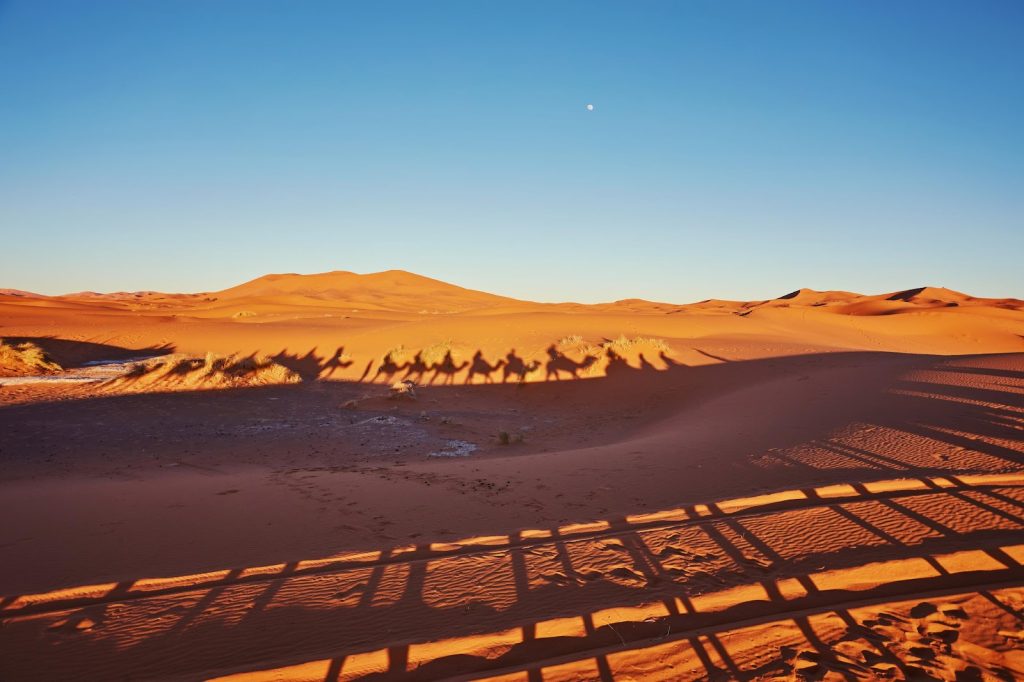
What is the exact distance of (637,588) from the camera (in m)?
4.73

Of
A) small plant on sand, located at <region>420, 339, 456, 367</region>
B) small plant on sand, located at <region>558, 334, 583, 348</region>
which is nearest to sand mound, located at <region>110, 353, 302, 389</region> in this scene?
small plant on sand, located at <region>420, 339, 456, 367</region>

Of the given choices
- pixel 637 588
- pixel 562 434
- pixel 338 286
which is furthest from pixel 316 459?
pixel 338 286

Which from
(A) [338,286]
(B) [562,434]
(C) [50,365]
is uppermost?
(A) [338,286]

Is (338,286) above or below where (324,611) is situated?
above

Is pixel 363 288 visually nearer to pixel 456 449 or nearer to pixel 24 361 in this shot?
pixel 24 361

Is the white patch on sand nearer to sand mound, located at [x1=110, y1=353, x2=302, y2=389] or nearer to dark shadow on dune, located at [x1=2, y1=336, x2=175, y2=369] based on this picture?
sand mound, located at [x1=110, y1=353, x2=302, y2=389]

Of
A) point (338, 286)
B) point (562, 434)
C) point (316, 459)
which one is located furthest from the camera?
point (338, 286)

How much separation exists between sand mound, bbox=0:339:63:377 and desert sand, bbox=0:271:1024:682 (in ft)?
7.30

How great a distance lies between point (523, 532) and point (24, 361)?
19.4 meters

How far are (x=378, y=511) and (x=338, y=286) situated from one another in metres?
100

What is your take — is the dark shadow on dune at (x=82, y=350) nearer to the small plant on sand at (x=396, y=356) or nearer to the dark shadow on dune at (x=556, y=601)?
the small plant on sand at (x=396, y=356)

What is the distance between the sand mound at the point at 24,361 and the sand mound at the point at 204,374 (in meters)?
3.10

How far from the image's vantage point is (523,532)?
610 centimetres

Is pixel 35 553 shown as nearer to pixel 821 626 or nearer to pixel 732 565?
pixel 732 565
